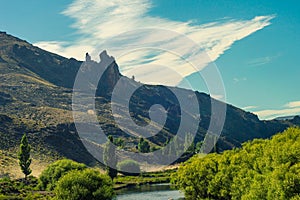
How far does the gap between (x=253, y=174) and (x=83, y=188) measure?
3257 cm

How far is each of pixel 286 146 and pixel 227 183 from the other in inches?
901

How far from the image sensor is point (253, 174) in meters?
60.9

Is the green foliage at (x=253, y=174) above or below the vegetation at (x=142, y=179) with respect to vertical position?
above

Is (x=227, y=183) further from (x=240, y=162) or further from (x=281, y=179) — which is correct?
(x=281, y=179)

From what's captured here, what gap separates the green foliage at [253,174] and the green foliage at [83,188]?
21.8 metres

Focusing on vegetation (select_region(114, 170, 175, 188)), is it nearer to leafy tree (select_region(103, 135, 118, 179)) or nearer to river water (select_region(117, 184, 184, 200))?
leafy tree (select_region(103, 135, 118, 179))

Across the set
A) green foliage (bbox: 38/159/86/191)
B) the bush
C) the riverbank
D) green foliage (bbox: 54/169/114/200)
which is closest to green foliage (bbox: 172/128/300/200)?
green foliage (bbox: 54/169/114/200)

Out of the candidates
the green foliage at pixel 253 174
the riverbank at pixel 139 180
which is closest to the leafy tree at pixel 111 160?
the riverbank at pixel 139 180

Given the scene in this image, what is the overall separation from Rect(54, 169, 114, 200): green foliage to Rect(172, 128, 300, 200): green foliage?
21.8 m

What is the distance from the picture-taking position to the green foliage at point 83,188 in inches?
2859

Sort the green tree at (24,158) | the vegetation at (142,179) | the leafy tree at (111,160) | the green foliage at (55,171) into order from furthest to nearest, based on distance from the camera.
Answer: the vegetation at (142,179)
the leafy tree at (111,160)
the green tree at (24,158)
the green foliage at (55,171)

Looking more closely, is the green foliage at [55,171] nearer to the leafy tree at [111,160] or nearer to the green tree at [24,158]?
the green tree at [24,158]

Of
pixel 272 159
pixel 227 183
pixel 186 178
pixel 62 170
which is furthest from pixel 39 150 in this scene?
pixel 272 159

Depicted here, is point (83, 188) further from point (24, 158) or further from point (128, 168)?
point (128, 168)
